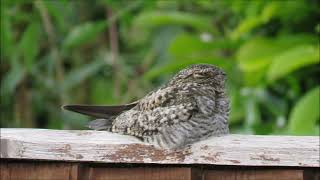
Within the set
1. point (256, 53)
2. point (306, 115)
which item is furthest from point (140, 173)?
point (256, 53)

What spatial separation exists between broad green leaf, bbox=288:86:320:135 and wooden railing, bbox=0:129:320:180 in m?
1.83

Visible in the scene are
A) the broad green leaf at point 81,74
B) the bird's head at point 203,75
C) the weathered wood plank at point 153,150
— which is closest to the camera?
the weathered wood plank at point 153,150

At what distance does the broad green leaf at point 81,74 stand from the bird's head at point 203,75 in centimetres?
310

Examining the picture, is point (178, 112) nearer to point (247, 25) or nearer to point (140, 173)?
point (140, 173)

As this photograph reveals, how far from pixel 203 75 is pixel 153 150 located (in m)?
0.27

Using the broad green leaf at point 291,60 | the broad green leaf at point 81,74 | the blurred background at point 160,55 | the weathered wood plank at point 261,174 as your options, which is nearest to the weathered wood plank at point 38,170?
the weathered wood plank at point 261,174

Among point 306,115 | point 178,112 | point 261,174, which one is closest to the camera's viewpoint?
point 261,174

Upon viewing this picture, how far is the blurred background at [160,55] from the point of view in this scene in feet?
14.1

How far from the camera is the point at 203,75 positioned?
2.08m

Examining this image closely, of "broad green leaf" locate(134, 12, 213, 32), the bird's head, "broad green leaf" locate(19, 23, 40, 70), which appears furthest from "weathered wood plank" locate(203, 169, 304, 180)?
"broad green leaf" locate(19, 23, 40, 70)

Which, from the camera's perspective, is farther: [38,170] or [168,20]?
[168,20]

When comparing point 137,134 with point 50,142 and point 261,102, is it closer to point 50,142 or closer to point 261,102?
point 50,142

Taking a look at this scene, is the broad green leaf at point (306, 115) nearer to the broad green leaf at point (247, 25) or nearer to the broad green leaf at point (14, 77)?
the broad green leaf at point (247, 25)

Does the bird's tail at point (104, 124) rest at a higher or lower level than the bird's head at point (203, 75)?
lower
